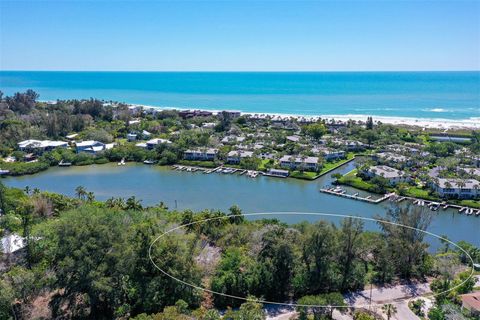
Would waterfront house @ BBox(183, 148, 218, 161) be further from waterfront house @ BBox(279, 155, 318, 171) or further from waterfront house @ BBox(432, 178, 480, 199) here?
waterfront house @ BBox(432, 178, 480, 199)

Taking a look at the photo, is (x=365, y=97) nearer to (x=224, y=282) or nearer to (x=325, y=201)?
(x=325, y=201)

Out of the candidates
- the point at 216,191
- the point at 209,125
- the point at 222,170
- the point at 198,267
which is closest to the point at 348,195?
the point at 216,191

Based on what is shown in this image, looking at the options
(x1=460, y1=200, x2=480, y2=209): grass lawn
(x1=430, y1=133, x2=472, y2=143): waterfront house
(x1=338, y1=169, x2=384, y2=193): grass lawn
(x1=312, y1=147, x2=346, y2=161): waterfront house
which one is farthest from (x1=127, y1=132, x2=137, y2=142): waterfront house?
(x1=430, y1=133, x2=472, y2=143): waterfront house

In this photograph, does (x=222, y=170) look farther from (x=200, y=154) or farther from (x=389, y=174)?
(x=389, y=174)

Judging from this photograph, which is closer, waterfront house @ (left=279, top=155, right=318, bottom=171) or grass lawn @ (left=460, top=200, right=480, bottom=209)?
grass lawn @ (left=460, top=200, right=480, bottom=209)

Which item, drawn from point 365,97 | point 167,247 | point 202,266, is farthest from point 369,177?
point 365,97

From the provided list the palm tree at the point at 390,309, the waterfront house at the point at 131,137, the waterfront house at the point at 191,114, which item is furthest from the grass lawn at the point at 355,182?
the waterfront house at the point at 191,114
